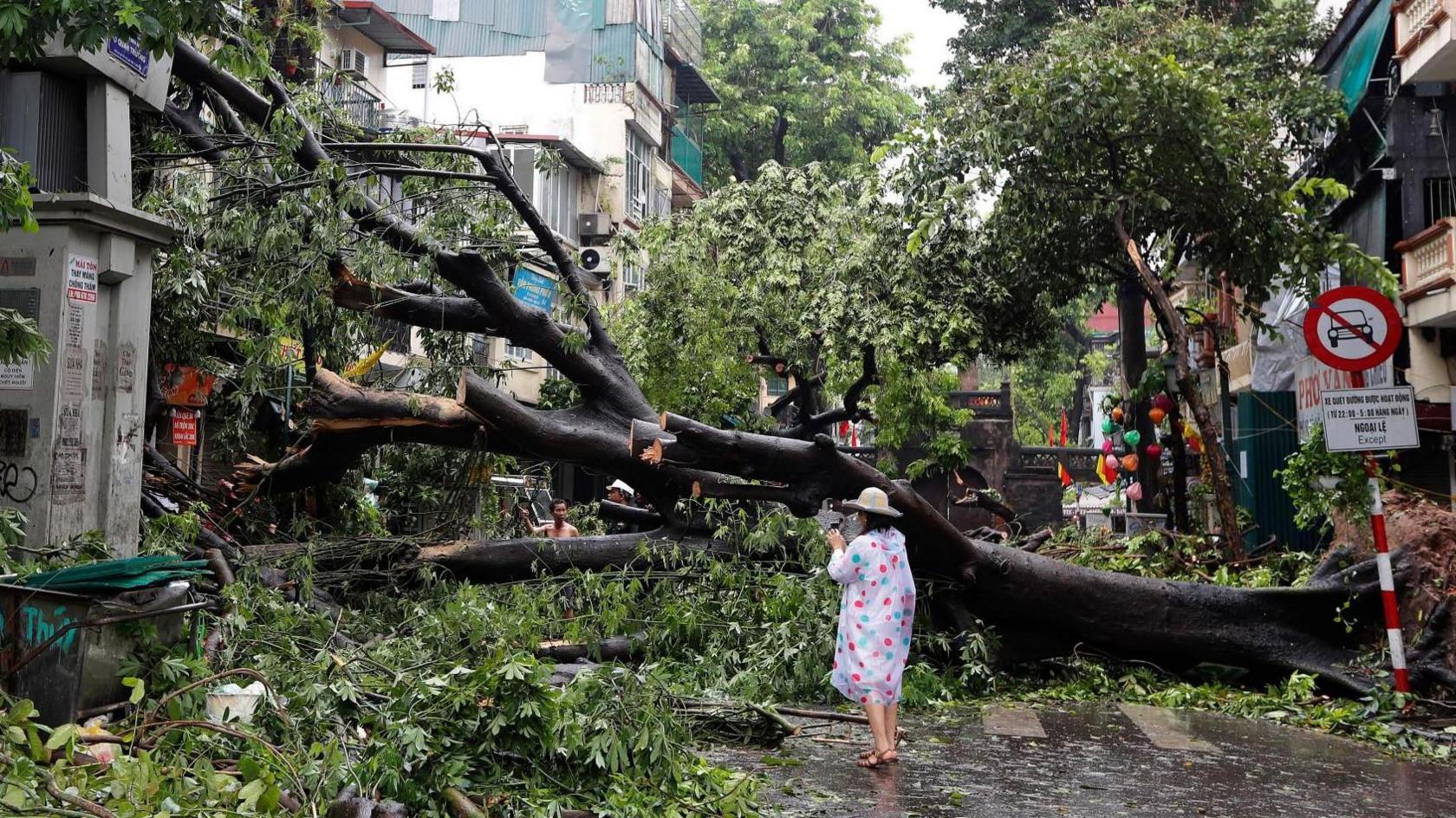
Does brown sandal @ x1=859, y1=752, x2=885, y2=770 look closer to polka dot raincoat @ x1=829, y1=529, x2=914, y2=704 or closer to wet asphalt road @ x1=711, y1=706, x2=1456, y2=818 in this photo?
wet asphalt road @ x1=711, y1=706, x2=1456, y2=818

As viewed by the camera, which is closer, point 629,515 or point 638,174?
point 629,515

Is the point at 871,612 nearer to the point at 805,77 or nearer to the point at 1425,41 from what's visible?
the point at 1425,41

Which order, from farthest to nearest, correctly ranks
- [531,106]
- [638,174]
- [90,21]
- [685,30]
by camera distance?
[685,30] → [531,106] → [638,174] → [90,21]

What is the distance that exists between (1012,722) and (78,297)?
6.50 meters

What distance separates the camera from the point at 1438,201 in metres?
18.3

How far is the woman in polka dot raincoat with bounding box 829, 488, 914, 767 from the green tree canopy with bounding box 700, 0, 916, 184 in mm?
34513

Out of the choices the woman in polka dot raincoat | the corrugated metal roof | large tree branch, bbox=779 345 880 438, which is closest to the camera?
the woman in polka dot raincoat

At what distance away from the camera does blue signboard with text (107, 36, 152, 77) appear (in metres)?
8.79

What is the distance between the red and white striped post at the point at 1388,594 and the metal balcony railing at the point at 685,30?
32.0 meters

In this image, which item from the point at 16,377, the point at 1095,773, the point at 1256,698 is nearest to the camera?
the point at 1095,773

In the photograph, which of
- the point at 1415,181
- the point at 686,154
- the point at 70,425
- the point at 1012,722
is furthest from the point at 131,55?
the point at 686,154

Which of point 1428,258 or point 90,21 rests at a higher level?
point 1428,258

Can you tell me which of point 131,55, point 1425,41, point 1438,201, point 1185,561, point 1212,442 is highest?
point 1425,41

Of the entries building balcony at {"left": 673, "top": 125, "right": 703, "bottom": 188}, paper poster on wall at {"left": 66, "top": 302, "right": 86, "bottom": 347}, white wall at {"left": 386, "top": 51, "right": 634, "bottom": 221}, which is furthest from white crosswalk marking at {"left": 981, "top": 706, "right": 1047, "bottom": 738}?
building balcony at {"left": 673, "top": 125, "right": 703, "bottom": 188}
